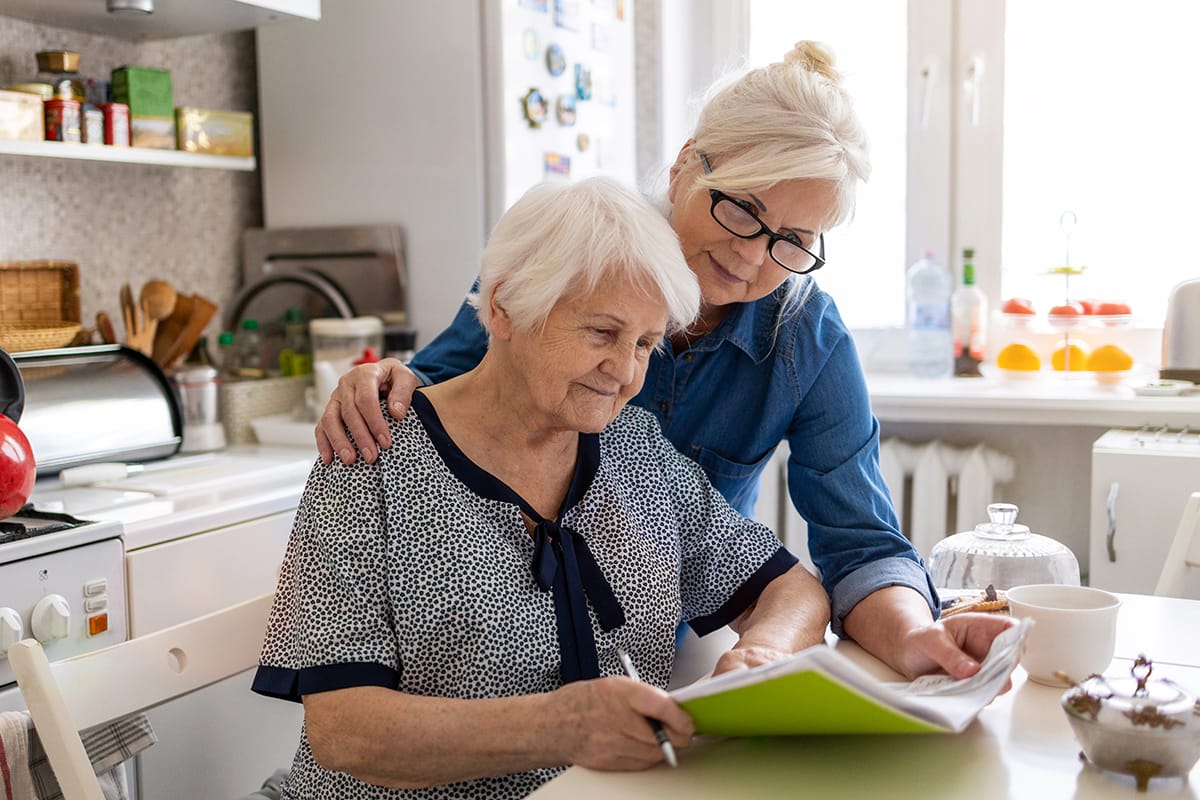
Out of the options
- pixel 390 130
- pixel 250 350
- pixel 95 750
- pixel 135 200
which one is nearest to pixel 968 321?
pixel 390 130

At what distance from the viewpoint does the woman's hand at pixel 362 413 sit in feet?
3.80

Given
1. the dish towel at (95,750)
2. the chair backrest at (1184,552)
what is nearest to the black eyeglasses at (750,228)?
the chair backrest at (1184,552)

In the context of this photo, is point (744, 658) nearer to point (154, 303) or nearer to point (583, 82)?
point (154, 303)

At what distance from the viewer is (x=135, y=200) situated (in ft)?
8.32

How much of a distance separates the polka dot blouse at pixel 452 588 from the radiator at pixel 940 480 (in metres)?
1.57

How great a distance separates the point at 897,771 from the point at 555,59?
2058mm

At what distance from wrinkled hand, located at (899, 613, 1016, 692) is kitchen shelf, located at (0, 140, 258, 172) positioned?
5.73ft

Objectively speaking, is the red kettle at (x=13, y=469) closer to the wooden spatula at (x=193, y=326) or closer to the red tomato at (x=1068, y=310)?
the wooden spatula at (x=193, y=326)

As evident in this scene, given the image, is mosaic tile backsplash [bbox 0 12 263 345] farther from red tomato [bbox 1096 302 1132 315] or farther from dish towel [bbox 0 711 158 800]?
red tomato [bbox 1096 302 1132 315]

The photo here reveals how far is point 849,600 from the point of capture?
1261mm

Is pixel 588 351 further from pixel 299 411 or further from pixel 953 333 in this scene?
pixel 953 333

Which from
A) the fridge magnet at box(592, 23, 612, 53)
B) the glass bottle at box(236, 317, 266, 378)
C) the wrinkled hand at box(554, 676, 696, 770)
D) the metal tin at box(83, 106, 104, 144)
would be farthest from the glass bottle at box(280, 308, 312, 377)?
the wrinkled hand at box(554, 676, 696, 770)

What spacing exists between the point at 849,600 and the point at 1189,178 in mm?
1915

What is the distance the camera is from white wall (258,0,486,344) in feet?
8.25
